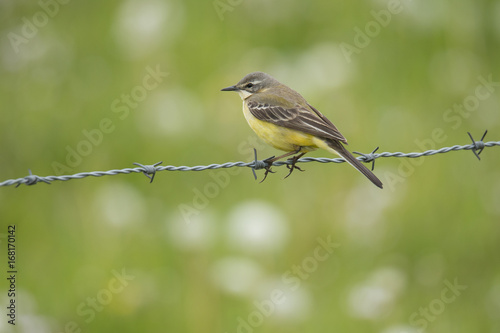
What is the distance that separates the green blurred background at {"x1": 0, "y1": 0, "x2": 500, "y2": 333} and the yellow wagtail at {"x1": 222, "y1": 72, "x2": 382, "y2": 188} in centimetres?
34

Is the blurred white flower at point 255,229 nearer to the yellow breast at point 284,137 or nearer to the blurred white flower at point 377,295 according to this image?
the yellow breast at point 284,137

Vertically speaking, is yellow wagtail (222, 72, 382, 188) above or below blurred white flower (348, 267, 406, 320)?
above

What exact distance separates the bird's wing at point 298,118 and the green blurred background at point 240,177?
50cm

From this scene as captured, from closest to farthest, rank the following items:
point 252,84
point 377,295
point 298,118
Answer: point 298,118
point 377,295
point 252,84

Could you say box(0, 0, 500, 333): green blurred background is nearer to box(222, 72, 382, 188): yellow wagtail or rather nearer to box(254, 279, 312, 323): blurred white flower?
box(254, 279, 312, 323): blurred white flower

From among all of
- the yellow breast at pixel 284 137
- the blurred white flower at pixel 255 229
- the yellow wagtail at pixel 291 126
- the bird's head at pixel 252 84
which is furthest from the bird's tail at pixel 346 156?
the bird's head at pixel 252 84

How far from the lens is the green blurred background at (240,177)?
5.68m

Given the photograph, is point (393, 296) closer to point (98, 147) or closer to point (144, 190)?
point (144, 190)

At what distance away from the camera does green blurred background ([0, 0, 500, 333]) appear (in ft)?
18.6

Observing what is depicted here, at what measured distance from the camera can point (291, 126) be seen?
5.31 metres

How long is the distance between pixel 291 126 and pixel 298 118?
0.14 metres

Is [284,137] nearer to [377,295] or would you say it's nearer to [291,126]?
[291,126]

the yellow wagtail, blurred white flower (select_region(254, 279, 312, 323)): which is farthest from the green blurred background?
the yellow wagtail

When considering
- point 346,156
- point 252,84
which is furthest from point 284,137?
point 252,84
